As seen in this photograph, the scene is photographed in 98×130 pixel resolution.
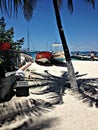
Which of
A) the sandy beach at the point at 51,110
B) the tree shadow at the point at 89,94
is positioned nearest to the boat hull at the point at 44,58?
the tree shadow at the point at 89,94

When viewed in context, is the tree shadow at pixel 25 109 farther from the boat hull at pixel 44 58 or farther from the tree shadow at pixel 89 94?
the boat hull at pixel 44 58

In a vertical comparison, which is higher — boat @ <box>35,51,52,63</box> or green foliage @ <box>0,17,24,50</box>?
green foliage @ <box>0,17,24,50</box>

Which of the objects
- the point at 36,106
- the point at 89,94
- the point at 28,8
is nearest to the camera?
the point at 36,106

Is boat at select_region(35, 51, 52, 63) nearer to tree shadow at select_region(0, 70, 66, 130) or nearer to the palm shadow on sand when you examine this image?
the palm shadow on sand

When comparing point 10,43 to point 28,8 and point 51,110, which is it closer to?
point 28,8

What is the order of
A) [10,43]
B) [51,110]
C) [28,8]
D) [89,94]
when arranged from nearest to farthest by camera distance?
[51,110], [89,94], [28,8], [10,43]

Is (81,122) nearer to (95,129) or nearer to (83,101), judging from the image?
(95,129)

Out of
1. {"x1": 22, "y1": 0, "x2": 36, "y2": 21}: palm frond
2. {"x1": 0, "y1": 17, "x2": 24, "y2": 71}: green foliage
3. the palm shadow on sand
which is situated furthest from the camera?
{"x1": 0, "y1": 17, "x2": 24, "y2": 71}: green foliage

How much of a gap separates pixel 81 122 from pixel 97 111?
1049mm

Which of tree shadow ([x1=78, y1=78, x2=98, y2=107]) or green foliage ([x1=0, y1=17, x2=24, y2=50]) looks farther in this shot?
green foliage ([x1=0, y1=17, x2=24, y2=50])

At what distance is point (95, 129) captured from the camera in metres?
5.61

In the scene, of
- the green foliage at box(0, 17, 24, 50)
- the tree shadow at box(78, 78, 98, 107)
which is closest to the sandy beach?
the tree shadow at box(78, 78, 98, 107)

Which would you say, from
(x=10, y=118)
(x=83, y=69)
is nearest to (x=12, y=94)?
(x=10, y=118)

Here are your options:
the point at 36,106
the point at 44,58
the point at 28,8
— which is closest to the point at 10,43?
the point at 28,8
